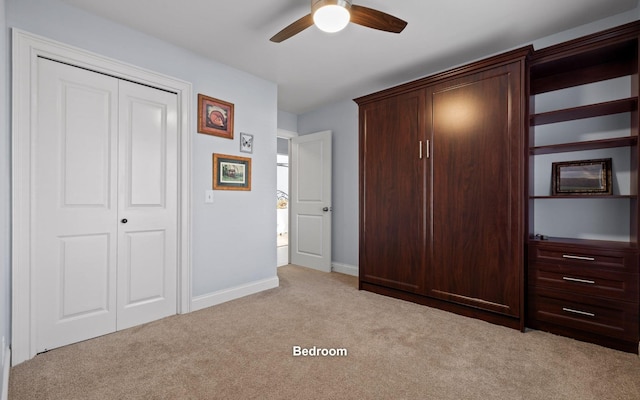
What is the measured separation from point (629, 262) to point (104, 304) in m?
3.77

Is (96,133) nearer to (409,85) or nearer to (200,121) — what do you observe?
(200,121)

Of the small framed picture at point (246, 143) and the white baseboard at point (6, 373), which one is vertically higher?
the small framed picture at point (246, 143)

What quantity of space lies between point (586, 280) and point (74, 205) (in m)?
3.74

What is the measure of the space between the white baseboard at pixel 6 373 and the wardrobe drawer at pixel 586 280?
11.1 feet

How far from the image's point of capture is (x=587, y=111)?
2.32 m

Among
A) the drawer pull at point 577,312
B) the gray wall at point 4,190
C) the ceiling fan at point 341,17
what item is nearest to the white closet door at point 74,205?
the gray wall at point 4,190

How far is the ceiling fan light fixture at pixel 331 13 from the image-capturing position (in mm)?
1792

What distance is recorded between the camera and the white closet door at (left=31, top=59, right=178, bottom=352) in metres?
2.12

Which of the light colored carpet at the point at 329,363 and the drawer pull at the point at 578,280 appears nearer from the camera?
the light colored carpet at the point at 329,363

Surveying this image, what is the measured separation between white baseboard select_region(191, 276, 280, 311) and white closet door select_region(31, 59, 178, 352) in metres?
0.24

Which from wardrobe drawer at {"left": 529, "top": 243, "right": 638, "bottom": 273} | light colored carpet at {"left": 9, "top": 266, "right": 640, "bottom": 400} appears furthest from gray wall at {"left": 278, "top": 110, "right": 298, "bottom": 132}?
wardrobe drawer at {"left": 529, "top": 243, "right": 638, "bottom": 273}

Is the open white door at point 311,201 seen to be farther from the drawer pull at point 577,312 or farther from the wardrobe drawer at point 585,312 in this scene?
the drawer pull at point 577,312

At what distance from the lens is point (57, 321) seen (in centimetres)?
216

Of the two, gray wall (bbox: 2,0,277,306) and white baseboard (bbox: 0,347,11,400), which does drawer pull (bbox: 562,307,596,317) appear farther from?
white baseboard (bbox: 0,347,11,400)
